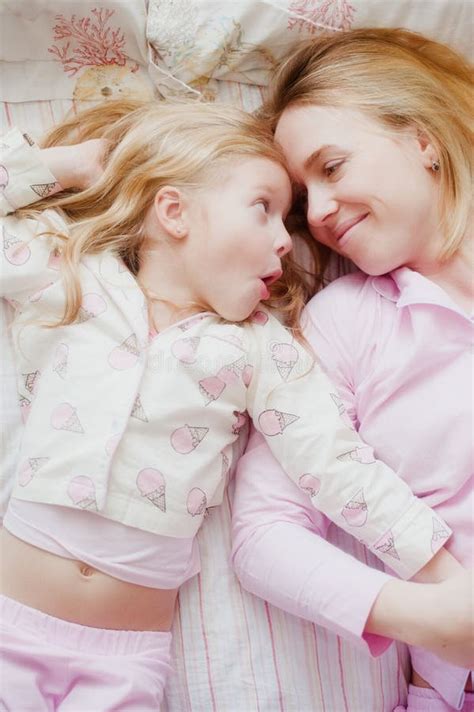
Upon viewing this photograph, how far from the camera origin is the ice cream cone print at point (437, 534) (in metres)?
1.18

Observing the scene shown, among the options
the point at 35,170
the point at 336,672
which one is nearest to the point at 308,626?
the point at 336,672

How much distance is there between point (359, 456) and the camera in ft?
3.98

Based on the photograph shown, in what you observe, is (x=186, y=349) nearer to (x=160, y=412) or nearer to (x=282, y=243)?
(x=160, y=412)

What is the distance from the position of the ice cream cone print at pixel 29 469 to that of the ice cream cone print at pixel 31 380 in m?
0.12

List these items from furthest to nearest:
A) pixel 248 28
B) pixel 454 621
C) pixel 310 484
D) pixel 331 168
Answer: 1. pixel 248 28
2. pixel 331 168
3. pixel 310 484
4. pixel 454 621

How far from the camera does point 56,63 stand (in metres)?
1.43

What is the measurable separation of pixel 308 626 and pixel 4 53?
105 cm

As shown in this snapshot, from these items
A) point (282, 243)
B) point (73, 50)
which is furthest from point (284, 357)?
point (73, 50)

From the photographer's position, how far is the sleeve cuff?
127 cm

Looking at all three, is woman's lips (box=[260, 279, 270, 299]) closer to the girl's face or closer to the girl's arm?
the girl's face

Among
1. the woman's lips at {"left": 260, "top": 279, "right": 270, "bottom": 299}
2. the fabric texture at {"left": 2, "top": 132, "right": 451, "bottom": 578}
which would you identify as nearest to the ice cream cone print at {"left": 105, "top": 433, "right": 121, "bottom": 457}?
the fabric texture at {"left": 2, "top": 132, "right": 451, "bottom": 578}

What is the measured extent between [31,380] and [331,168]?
0.56m

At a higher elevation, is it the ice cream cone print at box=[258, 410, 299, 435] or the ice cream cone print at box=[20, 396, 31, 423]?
the ice cream cone print at box=[258, 410, 299, 435]

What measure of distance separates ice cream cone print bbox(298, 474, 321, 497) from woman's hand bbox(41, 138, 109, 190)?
0.57 metres
